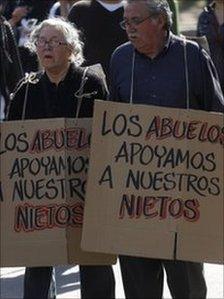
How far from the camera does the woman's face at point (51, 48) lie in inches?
192

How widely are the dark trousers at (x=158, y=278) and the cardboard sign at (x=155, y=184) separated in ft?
0.74

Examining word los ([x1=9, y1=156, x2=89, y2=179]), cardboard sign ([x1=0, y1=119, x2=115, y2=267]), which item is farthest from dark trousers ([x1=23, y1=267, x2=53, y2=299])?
word los ([x1=9, y1=156, x2=89, y2=179])

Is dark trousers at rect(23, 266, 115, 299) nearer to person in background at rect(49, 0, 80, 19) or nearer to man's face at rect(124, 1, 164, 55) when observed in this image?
man's face at rect(124, 1, 164, 55)

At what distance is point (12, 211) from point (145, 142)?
2.19 ft

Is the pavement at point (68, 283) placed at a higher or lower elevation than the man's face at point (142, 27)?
lower

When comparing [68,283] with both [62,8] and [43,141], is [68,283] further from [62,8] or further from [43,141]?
[62,8]

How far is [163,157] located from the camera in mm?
4582

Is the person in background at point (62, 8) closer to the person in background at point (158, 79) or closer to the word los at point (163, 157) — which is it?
the person in background at point (158, 79)

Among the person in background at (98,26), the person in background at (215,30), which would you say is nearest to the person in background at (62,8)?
the person in background at (215,30)

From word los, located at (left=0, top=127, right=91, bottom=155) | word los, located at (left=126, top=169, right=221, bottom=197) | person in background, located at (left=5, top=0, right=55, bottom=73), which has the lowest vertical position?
word los, located at (left=126, top=169, right=221, bottom=197)

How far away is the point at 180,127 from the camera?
4555 mm

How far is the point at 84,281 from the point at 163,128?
0.90 metres

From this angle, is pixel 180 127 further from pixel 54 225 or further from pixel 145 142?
pixel 54 225

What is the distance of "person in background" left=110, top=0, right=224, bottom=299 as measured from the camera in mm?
4719
